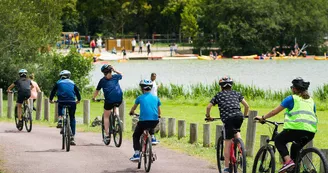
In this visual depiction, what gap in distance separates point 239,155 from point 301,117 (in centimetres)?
167

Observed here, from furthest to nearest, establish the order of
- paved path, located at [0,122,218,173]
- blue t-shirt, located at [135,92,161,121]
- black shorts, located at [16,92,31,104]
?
black shorts, located at [16,92,31,104]
paved path, located at [0,122,218,173]
blue t-shirt, located at [135,92,161,121]

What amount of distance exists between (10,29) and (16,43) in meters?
0.95

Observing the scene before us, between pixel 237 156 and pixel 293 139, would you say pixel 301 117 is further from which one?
pixel 237 156

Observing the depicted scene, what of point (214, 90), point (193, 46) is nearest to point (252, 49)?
point (193, 46)

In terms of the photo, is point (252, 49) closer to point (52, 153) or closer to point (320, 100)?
point (320, 100)

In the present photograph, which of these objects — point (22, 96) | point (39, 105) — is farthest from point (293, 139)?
point (39, 105)

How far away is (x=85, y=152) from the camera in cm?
1841

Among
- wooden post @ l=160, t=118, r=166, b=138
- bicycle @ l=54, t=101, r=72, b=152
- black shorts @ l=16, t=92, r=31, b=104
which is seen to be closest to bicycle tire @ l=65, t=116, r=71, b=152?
bicycle @ l=54, t=101, r=72, b=152

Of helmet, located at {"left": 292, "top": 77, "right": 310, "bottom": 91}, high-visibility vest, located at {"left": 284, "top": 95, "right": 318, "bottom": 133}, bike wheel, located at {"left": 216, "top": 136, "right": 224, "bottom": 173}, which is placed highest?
helmet, located at {"left": 292, "top": 77, "right": 310, "bottom": 91}

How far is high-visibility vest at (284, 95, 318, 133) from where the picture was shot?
39.9 feet

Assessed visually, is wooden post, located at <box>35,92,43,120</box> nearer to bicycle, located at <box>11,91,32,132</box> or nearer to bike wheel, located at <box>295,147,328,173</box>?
bicycle, located at <box>11,91,32,132</box>

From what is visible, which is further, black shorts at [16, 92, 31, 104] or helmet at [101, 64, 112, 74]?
black shorts at [16, 92, 31, 104]

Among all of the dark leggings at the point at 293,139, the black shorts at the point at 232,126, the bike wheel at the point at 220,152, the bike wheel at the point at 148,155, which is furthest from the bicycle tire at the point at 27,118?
the dark leggings at the point at 293,139

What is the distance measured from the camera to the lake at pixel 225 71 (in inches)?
2453
